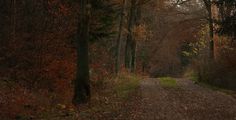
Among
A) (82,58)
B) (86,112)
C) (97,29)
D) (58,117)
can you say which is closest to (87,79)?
(82,58)

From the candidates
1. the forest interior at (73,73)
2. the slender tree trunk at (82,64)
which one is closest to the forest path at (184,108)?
the forest interior at (73,73)

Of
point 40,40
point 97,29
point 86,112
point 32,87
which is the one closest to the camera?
point 86,112

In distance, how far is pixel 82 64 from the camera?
21719mm

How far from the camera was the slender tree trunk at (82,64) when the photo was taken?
21236 millimetres

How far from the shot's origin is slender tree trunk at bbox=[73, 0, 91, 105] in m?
21.2

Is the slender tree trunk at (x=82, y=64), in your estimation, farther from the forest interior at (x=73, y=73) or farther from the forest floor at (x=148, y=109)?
the forest floor at (x=148, y=109)

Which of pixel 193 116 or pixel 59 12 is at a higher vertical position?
pixel 59 12

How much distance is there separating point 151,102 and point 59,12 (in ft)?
27.2

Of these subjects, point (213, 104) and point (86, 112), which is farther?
point (213, 104)

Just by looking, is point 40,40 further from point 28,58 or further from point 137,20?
point 137,20

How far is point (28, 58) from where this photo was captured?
79.7ft

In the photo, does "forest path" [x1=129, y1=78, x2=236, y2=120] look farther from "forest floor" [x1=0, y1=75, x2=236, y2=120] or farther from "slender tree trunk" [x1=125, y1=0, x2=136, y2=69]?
"slender tree trunk" [x1=125, y1=0, x2=136, y2=69]

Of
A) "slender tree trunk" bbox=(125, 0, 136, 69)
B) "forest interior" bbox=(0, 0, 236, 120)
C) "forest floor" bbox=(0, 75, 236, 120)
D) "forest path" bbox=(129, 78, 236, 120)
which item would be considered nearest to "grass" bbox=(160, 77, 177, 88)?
"forest interior" bbox=(0, 0, 236, 120)

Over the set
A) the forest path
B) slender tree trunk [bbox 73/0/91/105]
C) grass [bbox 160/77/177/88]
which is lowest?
grass [bbox 160/77/177/88]
